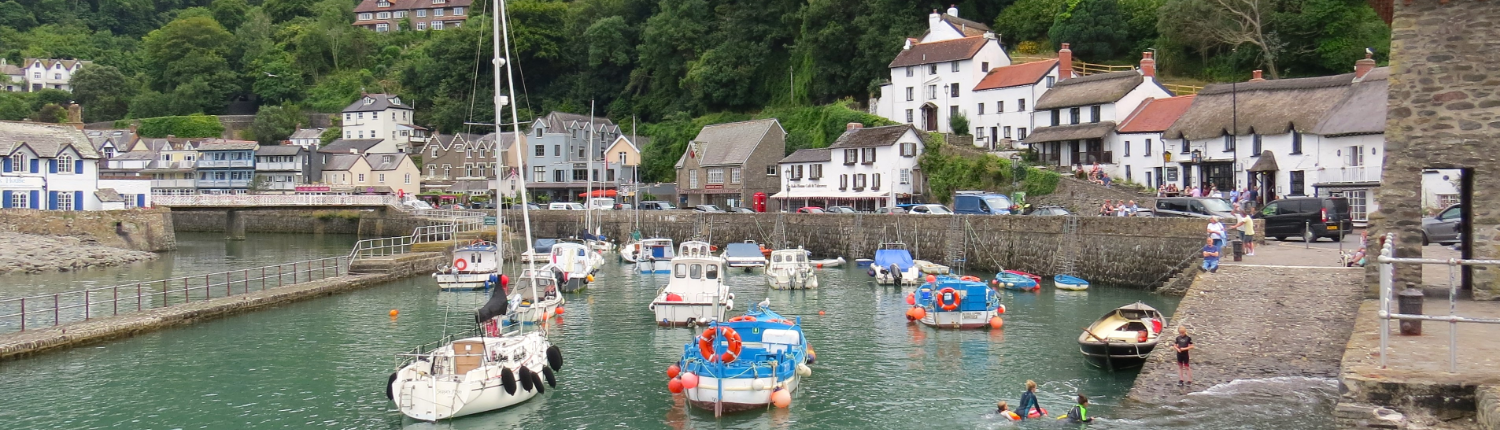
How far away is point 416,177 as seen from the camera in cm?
10850

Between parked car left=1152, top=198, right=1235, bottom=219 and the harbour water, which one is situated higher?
parked car left=1152, top=198, right=1235, bottom=219

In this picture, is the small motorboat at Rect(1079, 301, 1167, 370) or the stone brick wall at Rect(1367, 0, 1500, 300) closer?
the stone brick wall at Rect(1367, 0, 1500, 300)

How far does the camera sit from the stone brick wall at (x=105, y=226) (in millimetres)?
58625

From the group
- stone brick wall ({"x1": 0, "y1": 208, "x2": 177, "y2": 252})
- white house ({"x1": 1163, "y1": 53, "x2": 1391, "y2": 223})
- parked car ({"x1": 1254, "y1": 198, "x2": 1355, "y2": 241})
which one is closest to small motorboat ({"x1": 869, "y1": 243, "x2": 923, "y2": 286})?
parked car ({"x1": 1254, "y1": 198, "x2": 1355, "y2": 241})

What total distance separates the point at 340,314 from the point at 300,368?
10.2 m

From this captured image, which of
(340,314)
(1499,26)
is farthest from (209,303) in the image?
(1499,26)

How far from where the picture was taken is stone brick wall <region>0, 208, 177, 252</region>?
192ft

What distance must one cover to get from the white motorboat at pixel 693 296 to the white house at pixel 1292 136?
30.2 metres

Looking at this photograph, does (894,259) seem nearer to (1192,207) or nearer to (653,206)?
(1192,207)

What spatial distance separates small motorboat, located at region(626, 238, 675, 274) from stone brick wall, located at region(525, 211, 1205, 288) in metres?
7.17

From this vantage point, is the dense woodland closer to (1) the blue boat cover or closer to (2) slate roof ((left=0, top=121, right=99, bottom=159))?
(1) the blue boat cover

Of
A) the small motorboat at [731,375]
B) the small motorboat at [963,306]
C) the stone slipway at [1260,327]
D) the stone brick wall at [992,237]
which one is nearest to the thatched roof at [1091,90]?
the stone brick wall at [992,237]

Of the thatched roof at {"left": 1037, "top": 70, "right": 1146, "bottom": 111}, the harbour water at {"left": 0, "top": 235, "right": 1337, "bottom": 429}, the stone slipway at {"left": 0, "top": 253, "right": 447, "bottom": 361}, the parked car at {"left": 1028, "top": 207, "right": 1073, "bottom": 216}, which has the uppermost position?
the thatched roof at {"left": 1037, "top": 70, "right": 1146, "bottom": 111}

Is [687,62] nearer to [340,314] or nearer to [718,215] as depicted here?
[718,215]
